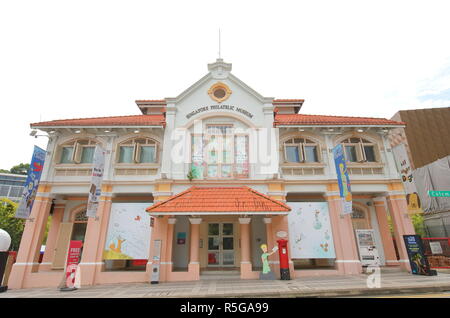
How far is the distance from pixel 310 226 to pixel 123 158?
11794 mm

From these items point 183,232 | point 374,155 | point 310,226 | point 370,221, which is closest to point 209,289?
point 183,232

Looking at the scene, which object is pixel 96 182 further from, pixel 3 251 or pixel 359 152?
pixel 359 152

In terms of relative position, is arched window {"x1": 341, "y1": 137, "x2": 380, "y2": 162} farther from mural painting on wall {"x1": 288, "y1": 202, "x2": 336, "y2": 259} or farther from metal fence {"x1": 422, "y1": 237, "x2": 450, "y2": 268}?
metal fence {"x1": 422, "y1": 237, "x2": 450, "y2": 268}

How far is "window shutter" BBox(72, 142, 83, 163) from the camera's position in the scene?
43.2 feet

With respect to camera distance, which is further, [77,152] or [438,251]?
[438,251]

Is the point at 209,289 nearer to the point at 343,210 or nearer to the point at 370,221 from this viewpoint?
the point at 343,210

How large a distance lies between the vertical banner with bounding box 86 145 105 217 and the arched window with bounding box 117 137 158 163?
1489mm

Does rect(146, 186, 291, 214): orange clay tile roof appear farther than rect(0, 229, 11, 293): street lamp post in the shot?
Yes

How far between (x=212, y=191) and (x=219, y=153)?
2.49 m

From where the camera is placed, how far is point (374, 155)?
548 inches

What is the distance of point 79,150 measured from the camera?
1359cm

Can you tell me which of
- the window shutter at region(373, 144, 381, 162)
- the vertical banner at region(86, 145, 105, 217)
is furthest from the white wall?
the window shutter at region(373, 144, 381, 162)

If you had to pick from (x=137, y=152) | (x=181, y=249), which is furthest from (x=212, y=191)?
(x=137, y=152)

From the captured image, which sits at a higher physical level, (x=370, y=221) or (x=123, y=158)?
(x=123, y=158)
